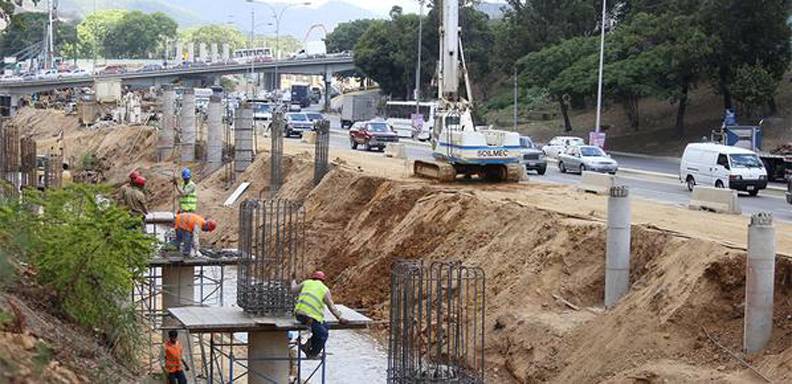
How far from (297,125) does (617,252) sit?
207 feet

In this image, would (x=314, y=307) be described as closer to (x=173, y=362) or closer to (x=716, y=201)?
(x=173, y=362)

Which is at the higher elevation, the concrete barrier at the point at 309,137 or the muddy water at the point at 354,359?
the concrete barrier at the point at 309,137

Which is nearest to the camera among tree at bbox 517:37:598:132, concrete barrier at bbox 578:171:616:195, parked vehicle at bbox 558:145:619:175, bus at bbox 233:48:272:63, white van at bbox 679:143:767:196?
concrete barrier at bbox 578:171:616:195

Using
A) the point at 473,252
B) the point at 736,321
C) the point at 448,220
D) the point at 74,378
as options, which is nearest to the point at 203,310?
the point at 74,378

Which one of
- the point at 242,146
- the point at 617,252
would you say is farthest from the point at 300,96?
the point at 617,252

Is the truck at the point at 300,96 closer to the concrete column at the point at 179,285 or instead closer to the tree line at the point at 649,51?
the tree line at the point at 649,51

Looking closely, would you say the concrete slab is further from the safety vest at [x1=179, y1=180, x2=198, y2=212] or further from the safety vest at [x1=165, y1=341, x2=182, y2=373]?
the safety vest at [x1=179, y1=180, x2=198, y2=212]

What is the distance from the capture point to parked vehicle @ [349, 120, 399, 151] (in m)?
75.8

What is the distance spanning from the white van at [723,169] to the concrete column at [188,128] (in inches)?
1004

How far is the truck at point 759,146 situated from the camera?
58.1 m

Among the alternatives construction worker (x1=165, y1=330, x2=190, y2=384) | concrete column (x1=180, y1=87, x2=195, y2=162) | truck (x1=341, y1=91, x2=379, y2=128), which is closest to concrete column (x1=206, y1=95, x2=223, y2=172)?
concrete column (x1=180, y1=87, x2=195, y2=162)

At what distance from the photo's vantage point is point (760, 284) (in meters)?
23.5

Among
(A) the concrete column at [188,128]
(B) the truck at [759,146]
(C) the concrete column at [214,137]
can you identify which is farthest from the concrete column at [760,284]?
(A) the concrete column at [188,128]

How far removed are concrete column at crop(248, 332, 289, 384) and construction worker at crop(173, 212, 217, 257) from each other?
18.7ft
